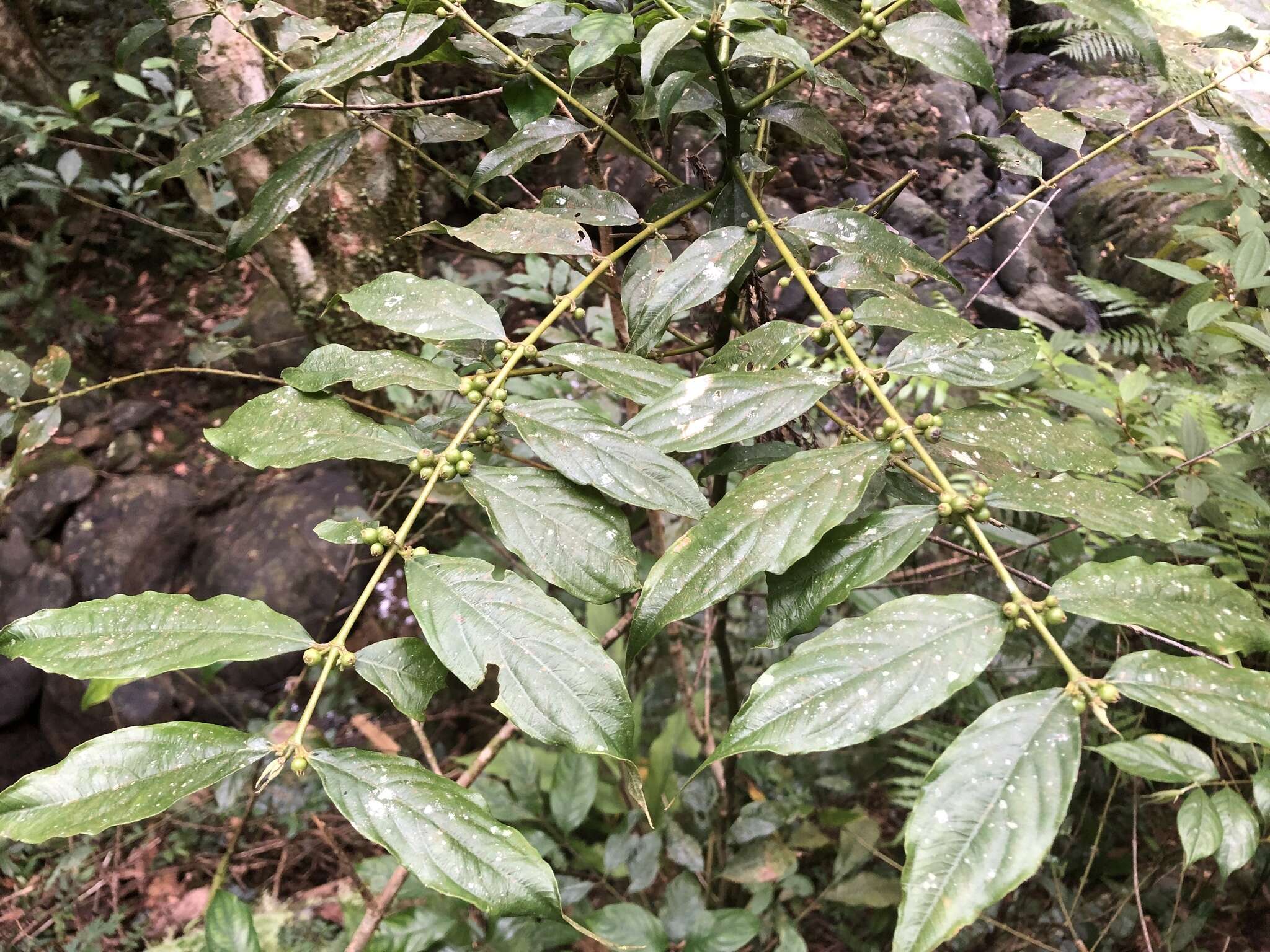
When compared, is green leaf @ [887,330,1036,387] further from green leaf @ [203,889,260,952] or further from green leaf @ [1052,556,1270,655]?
green leaf @ [203,889,260,952]

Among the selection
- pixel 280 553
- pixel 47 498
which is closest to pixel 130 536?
pixel 47 498

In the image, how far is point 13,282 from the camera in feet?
11.7

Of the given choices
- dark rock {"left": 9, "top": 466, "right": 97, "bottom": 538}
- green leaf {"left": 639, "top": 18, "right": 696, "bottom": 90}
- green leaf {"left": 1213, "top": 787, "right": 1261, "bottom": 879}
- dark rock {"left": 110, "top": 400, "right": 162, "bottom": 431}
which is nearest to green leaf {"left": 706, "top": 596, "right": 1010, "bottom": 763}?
green leaf {"left": 639, "top": 18, "right": 696, "bottom": 90}

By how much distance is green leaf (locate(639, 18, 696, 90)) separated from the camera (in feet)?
Answer: 1.91

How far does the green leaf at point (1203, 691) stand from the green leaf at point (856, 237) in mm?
417

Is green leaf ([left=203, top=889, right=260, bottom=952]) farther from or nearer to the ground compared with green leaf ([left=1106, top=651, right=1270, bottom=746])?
nearer to the ground

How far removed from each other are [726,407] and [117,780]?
0.49 metres

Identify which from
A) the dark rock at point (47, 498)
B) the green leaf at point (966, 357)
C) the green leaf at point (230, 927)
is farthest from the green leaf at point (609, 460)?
the dark rock at point (47, 498)

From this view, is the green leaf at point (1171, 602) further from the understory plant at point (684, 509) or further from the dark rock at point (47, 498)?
the dark rock at point (47, 498)

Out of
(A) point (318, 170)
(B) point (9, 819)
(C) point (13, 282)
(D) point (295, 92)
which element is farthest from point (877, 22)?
(C) point (13, 282)

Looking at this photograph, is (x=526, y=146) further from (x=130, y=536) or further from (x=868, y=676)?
(x=130, y=536)

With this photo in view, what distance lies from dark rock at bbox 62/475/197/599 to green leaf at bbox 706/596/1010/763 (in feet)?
10.2

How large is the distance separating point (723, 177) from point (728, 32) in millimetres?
166

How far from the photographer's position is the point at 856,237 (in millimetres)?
750
